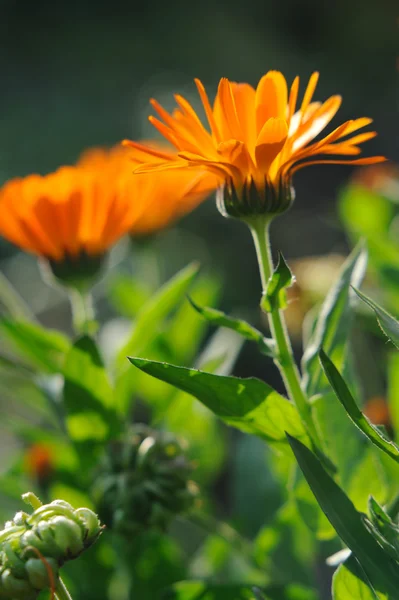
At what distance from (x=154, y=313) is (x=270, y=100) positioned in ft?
0.98

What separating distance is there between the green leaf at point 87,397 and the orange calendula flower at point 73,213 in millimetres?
145

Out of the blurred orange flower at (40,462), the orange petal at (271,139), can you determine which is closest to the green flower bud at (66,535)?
the orange petal at (271,139)

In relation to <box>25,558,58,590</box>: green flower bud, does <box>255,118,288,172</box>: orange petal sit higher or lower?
higher

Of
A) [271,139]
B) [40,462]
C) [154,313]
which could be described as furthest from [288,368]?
[40,462]

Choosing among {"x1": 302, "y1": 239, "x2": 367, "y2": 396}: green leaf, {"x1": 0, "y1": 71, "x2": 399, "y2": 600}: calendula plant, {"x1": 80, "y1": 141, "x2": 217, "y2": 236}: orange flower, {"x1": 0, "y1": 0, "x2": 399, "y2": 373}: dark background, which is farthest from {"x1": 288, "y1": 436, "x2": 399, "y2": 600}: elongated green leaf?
{"x1": 0, "y1": 0, "x2": 399, "y2": 373}: dark background

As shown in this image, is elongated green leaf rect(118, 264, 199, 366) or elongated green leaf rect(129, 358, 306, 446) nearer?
elongated green leaf rect(129, 358, 306, 446)

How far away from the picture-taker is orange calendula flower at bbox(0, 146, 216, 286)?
73 cm

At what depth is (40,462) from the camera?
2.58 feet

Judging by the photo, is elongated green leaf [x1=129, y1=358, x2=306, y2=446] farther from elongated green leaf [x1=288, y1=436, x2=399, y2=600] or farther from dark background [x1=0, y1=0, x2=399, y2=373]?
dark background [x1=0, y1=0, x2=399, y2=373]

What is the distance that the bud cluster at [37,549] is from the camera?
403mm

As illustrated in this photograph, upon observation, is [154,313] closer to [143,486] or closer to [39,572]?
[143,486]

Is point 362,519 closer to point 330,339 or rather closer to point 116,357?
point 330,339

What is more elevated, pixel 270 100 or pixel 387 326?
pixel 270 100

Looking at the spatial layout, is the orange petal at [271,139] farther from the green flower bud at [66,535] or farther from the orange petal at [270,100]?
the green flower bud at [66,535]
